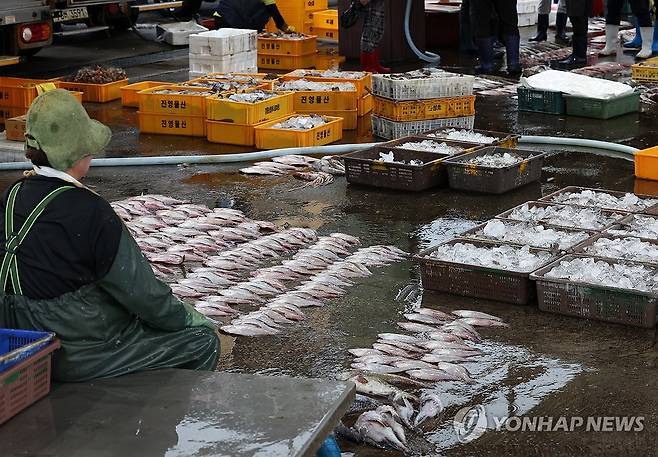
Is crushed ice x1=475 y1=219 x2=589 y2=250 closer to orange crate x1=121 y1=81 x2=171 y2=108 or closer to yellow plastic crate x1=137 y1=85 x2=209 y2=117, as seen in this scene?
yellow plastic crate x1=137 y1=85 x2=209 y2=117

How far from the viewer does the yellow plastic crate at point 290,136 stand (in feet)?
36.6

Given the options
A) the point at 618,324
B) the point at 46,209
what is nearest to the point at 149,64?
the point at 618,324

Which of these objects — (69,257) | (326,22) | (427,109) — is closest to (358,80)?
(427,109)

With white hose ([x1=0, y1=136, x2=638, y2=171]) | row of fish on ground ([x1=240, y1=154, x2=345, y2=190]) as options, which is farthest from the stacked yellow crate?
row of fish on ground ([x1=240, y1=154, x2=345, y2=190])

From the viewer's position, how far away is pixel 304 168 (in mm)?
10453

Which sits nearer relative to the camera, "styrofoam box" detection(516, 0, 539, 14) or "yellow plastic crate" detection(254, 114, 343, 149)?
"yellow plastic crate" detection(254, 114, 343, 149)

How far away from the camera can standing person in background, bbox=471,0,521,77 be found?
1552 centimetres

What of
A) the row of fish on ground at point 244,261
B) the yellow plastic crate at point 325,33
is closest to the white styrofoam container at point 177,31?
the yellow plastic crate at point 325,33

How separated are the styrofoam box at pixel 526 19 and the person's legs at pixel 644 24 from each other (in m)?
4.75

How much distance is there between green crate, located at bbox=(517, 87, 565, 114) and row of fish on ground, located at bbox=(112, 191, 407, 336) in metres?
5.30

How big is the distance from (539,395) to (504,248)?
1.70m

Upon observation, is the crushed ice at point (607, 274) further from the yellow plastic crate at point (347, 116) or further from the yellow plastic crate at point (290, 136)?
the yellow plastic crate at point (347, 116)

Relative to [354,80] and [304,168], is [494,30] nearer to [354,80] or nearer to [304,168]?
[354,80]

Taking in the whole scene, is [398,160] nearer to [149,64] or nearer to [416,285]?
[416,285]
